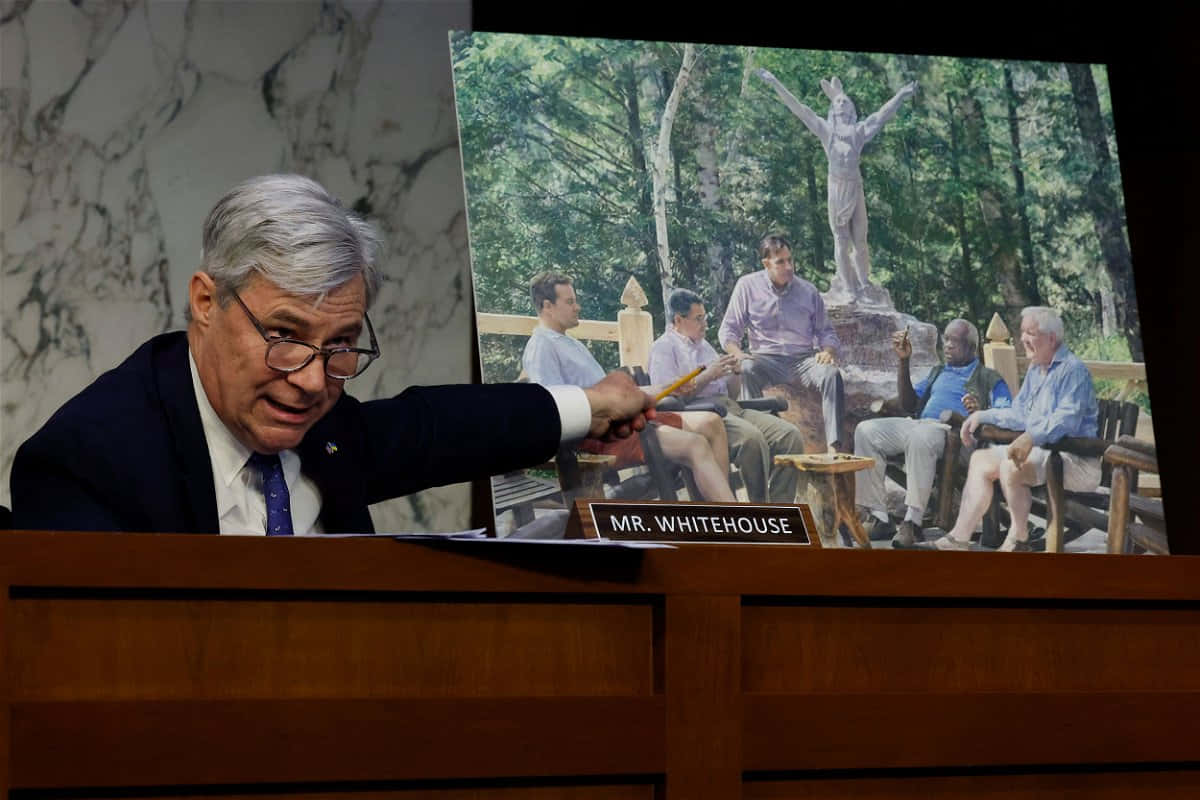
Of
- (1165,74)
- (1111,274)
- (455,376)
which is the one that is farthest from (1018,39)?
(455,376)

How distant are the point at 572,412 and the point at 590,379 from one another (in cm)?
9

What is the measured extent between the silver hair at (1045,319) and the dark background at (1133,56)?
1.10ft

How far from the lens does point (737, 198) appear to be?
8.01 ft

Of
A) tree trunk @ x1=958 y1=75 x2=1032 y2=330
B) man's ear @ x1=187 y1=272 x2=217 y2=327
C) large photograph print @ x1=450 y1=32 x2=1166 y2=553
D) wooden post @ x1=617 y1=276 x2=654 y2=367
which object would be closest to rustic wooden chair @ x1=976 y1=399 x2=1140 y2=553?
large photograph print @ x1=450 y1=32 x2=1166 y2=553

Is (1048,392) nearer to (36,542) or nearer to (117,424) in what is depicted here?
(117,424)

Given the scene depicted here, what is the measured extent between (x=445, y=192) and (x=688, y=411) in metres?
0.70

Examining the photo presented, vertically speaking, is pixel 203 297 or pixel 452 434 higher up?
pixel 203 297

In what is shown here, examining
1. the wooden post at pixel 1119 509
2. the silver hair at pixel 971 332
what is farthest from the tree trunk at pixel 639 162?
the wooden post at pixel 1119 509

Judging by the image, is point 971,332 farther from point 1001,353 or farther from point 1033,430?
point 1033,430

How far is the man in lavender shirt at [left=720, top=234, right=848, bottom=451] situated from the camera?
2383 mm

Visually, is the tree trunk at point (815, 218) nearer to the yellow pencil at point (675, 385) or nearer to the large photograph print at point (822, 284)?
the large photograph print at point (822, 284)

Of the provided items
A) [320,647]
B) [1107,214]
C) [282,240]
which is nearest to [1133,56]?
[1107,214]

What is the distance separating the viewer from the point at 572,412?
88.8 inches

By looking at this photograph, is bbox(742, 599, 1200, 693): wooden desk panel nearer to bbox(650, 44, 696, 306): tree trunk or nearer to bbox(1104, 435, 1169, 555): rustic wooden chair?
bbox(1104, 435, 1169, 555): rustic wooden chair
